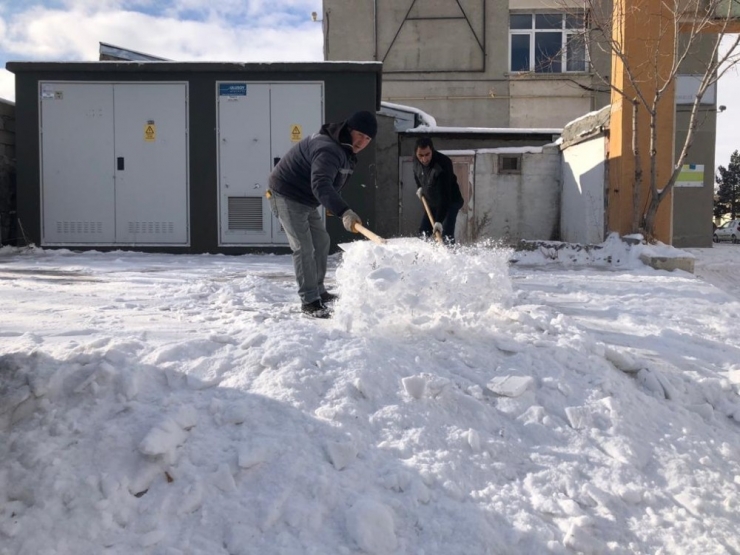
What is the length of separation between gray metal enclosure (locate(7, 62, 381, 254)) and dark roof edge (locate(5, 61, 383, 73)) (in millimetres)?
20

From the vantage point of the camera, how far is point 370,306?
13.5ft

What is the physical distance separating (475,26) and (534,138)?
28.9 ft

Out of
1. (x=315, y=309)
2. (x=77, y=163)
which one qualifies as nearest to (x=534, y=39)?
(x=77, y=163)

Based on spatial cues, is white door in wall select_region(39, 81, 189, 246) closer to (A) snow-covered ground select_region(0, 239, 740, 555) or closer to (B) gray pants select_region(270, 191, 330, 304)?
(A) snow-covered ground select_region(0, 239, 740, 555)

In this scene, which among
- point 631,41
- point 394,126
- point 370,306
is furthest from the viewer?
point 394,126

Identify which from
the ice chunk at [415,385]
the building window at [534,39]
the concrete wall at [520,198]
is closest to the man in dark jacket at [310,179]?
the ice chunk at [415,385]

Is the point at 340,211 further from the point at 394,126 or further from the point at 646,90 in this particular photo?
the point at 394,126

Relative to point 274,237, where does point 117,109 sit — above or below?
above

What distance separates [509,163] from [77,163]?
776 cm

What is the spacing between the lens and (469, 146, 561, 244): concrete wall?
13430 mm

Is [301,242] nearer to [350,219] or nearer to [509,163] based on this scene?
[350,219]

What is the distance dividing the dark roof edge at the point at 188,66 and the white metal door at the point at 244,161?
0.94 feet

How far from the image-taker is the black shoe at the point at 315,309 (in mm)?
4750

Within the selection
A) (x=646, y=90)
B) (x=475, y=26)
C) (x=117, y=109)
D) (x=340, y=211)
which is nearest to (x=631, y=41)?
(x=646, y=90)
